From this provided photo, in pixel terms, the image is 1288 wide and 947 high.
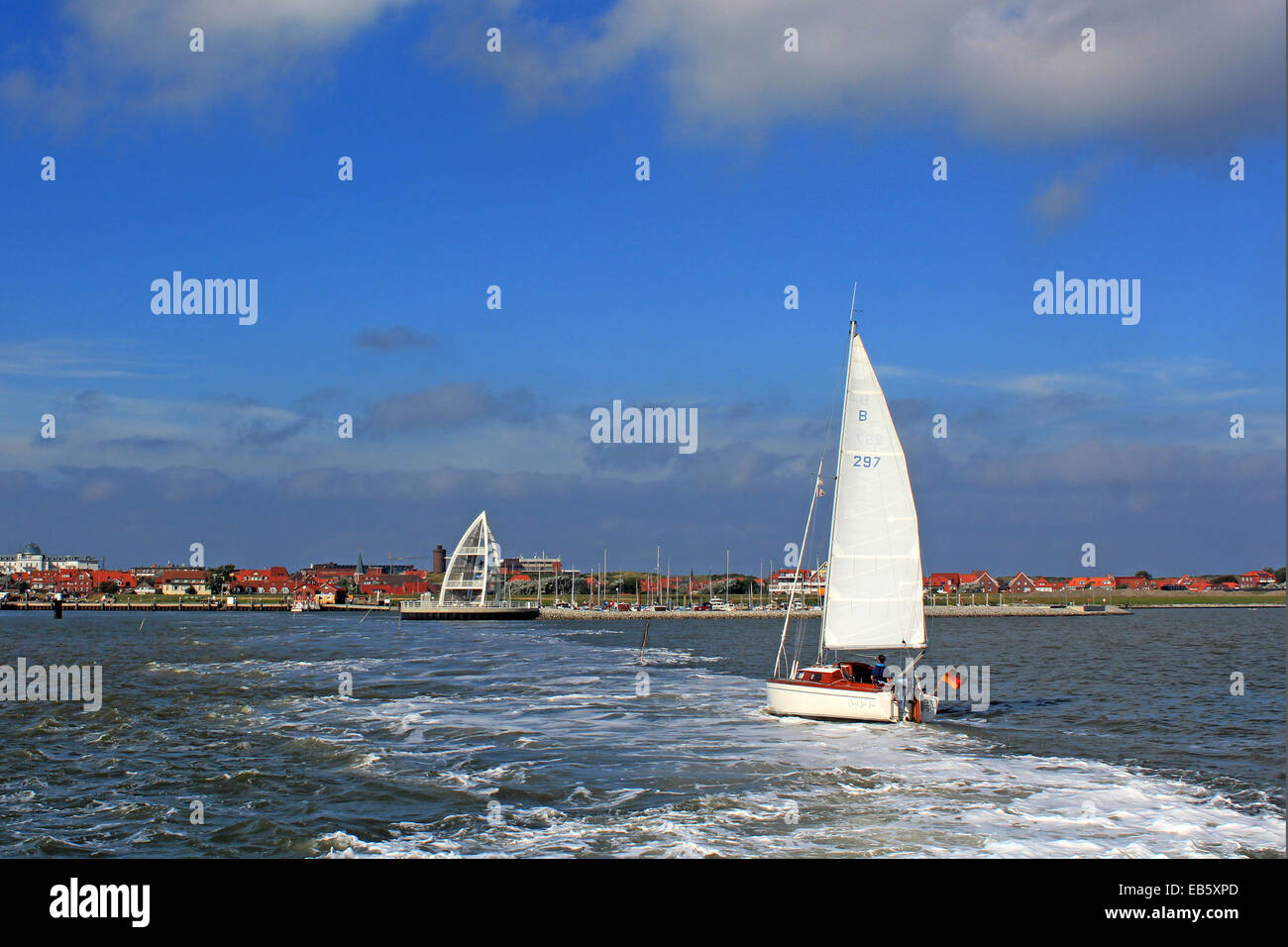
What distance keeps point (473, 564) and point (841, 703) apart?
467ft

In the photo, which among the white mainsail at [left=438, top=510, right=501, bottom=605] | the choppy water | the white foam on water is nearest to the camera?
the white foam on water

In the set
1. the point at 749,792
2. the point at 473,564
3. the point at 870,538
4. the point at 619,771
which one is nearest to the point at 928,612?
the point at 473,564

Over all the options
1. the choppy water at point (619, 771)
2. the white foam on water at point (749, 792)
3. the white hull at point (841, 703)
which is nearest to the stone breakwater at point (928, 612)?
the choppy water at point (619, 771)

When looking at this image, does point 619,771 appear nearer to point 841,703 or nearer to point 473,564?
point 841,703

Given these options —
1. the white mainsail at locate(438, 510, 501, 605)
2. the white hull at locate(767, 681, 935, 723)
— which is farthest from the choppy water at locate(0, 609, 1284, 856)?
the white mainsail at locate(438, 510, 501, 605)

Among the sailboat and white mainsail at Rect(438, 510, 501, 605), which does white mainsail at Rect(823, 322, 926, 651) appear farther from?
white mainsail at Rect(438, 510, 501, 605)

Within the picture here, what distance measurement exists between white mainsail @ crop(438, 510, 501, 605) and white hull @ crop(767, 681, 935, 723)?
136827 millimetres

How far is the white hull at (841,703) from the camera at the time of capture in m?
32.7

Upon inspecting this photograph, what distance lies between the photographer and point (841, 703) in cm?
3284

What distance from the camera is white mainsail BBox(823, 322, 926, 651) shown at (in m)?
36.0

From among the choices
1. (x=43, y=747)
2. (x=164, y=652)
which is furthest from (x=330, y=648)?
(x=43, y=747)
